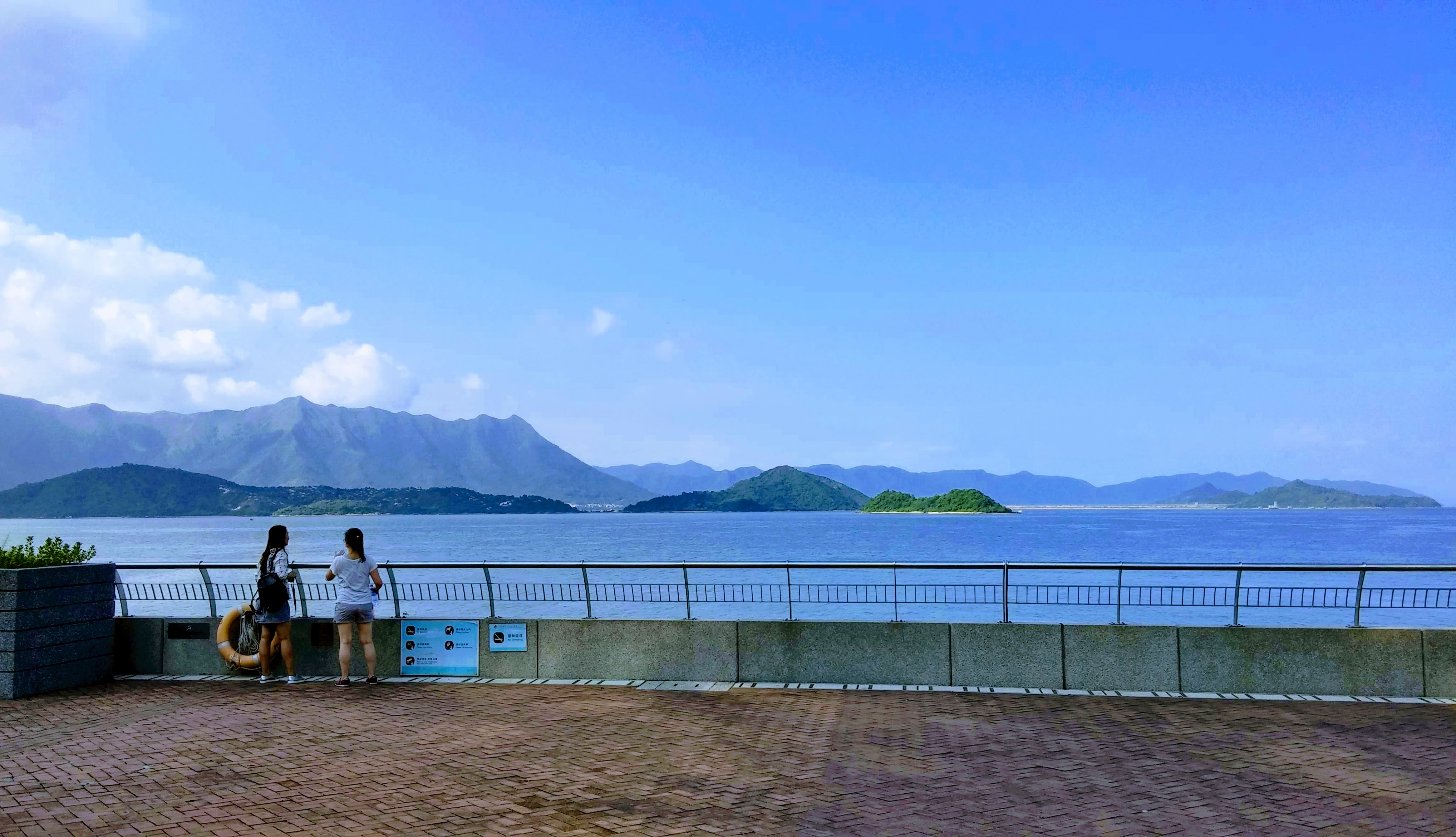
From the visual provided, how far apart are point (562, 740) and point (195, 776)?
2863 mm

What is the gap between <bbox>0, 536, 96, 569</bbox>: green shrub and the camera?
12.2 metres

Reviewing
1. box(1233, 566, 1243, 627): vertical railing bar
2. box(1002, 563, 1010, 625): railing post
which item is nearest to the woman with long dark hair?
box(1002, 563, 1010, 625): railing post

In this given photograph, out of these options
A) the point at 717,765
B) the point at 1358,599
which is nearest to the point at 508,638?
the point at 717,765

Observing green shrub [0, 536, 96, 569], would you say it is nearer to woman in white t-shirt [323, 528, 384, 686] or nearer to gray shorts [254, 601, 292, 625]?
gray shorts [254, 601, 292, 625]

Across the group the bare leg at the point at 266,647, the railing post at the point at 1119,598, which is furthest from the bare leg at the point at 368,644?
the railing post at the point at 1119,598

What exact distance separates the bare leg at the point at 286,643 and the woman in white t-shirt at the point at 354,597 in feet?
1.92

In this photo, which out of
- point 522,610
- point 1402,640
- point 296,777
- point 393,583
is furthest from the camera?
point 522,610

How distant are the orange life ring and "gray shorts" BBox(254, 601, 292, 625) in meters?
0.43

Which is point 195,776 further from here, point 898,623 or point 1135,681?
point 1135,681

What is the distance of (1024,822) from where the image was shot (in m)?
6.81

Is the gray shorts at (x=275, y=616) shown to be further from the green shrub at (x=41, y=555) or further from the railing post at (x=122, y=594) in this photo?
the green shrub at (x=41, y=555)

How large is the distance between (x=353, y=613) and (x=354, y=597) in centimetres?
20

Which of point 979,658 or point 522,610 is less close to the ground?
point 979,658

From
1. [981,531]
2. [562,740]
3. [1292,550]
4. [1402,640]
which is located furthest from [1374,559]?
[562,740]
